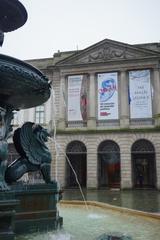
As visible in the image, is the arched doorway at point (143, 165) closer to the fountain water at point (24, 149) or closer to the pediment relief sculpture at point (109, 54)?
the pediment relief sculpture at point (109, 54)

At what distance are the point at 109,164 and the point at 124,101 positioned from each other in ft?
21.5

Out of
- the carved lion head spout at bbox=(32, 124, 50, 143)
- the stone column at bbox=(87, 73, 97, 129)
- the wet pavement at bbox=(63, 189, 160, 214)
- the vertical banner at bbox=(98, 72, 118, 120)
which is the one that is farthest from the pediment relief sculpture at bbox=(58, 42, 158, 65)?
the carved lion head spout at bbox=(32, 124, 50, 143)

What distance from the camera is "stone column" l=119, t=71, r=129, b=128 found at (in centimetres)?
2716

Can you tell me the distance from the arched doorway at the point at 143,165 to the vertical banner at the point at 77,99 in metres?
5.84

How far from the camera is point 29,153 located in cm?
608

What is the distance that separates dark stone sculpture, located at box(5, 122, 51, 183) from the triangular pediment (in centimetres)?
2337

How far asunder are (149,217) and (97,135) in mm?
19687

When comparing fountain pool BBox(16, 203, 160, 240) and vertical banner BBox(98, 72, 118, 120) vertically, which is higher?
vertical banner BBox(98, 72, 118, 120)

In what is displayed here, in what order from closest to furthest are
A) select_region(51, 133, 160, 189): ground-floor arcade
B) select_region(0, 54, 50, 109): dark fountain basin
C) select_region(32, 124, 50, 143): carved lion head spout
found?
select_region(0, 54, 50, 109): dark fountain basin < select_region(32, 124, 50, 143): carved lion head spout < select_region(51, 133, 160, 189): ground-floor arcade

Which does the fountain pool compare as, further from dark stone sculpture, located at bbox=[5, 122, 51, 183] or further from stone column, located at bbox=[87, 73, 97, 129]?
stone column, located at bbox=[87, 73, 97, 129]

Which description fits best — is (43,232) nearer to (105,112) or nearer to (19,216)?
(19,216)

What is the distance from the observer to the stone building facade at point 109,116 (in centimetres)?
2672

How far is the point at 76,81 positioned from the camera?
29062mm

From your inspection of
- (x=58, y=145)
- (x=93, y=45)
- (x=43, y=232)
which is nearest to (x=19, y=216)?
(x=43, y=232)
